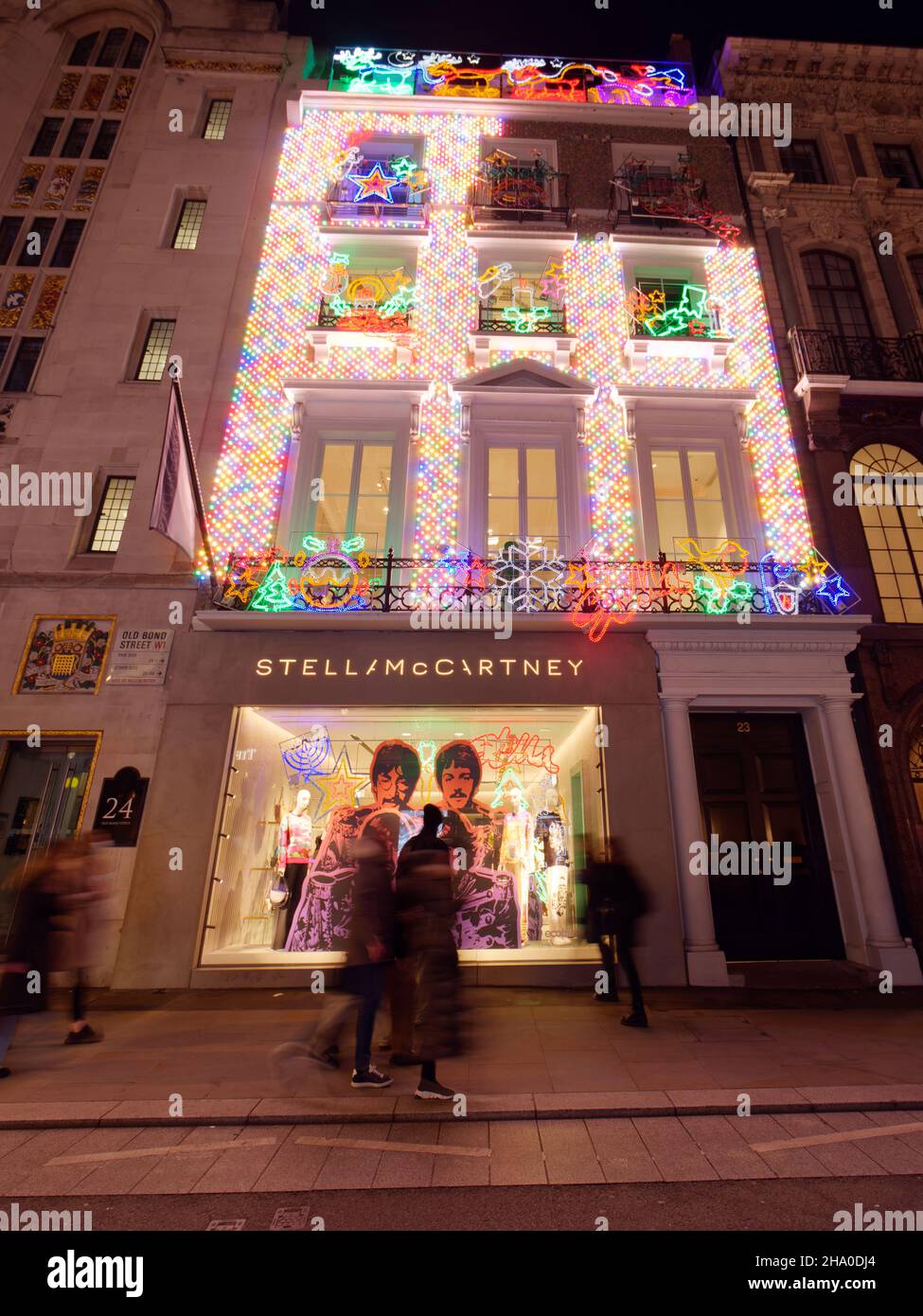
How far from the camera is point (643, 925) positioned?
8438mm

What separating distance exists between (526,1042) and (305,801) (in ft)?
16.1

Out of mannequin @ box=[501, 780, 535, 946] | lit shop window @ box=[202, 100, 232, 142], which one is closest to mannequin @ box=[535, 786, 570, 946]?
mannequin @ box=[501, 780, 535, 946]

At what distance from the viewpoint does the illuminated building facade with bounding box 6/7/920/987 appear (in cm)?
890

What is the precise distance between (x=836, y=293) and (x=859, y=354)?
2.06 metres

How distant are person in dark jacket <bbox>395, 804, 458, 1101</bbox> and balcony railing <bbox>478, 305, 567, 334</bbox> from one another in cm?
1029

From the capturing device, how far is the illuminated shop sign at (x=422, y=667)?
9508 mm

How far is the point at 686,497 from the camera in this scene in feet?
36.8

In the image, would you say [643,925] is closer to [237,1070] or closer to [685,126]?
[237,1070]

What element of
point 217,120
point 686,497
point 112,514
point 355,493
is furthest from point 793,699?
point 217,120

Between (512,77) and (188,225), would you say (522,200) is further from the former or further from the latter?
(188,225)

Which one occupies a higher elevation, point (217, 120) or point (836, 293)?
point (217, 120)

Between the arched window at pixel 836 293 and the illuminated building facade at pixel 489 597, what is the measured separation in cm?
143

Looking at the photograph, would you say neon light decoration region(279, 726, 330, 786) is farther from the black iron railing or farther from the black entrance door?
the black entrance door

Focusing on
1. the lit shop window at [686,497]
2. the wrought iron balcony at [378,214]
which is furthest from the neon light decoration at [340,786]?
the wrought iron balcony at [378,214]
